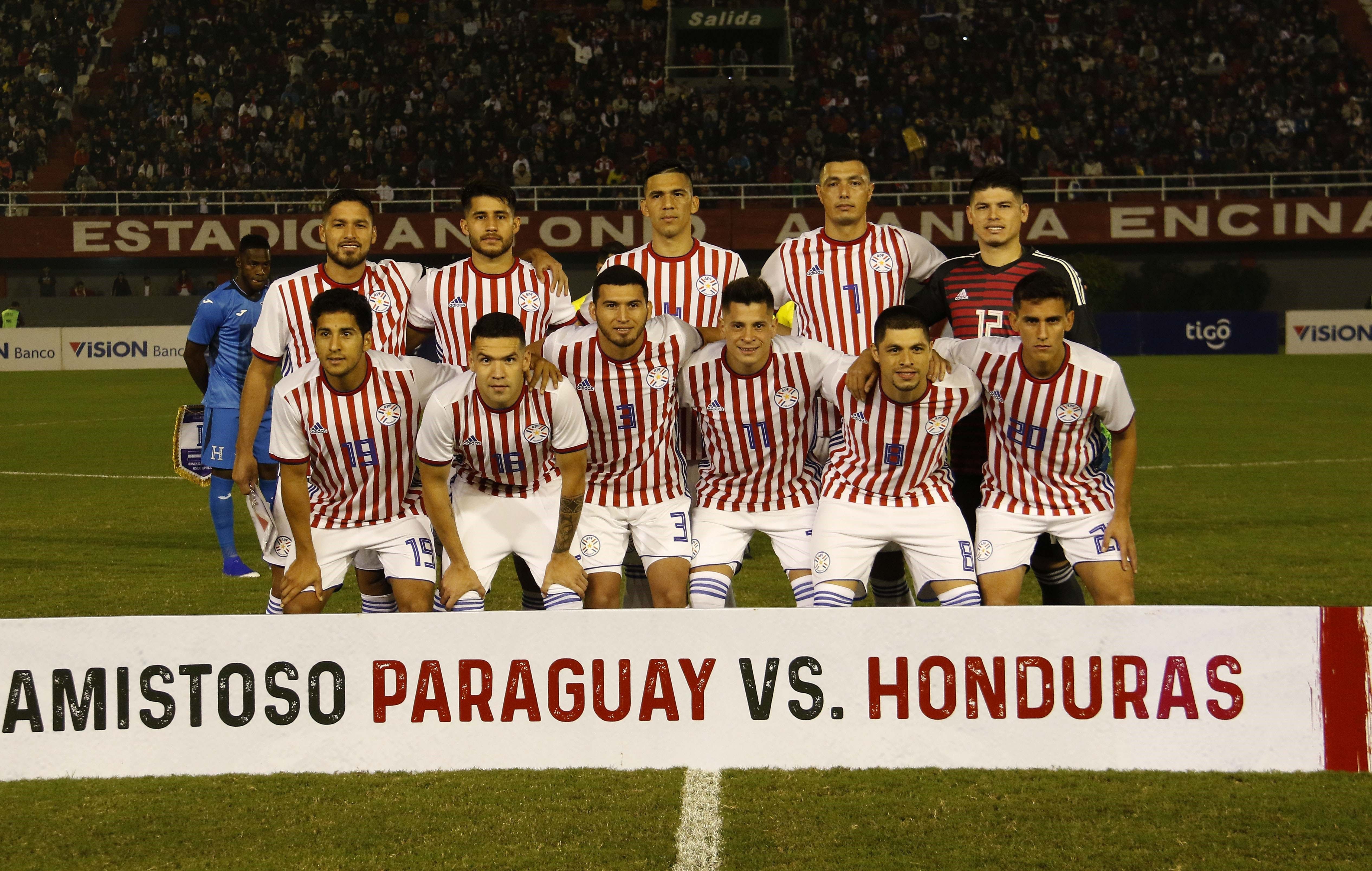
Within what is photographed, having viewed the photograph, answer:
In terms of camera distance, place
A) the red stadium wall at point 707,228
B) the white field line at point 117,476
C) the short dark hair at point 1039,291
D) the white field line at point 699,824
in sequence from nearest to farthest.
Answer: the white field line at point 699,824 → the short dark hair at point 1039,291 → the white field line at point 117,476 → the red stadium wall at point 707,228

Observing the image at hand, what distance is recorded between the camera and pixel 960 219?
26.7 meters

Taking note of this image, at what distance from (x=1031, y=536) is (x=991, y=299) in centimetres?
91

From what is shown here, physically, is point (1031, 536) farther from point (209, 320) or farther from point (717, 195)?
point (717, 195)

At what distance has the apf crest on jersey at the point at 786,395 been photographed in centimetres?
509

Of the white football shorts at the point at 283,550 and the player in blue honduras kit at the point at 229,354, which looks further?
the player in blue honduras kit at the point at 229,354

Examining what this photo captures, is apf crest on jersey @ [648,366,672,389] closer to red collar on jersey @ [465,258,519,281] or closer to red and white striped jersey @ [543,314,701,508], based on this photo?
red and white striped jersey @ [543,314,701,508]

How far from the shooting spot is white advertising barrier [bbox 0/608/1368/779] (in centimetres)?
389

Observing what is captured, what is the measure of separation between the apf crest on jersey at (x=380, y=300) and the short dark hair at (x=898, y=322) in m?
1.92

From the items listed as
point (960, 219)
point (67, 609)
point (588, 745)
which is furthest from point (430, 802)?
point (960, 219)

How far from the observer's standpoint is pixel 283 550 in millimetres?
5281

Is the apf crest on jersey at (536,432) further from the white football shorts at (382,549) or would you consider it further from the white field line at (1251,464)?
the white field line at (1251,464)

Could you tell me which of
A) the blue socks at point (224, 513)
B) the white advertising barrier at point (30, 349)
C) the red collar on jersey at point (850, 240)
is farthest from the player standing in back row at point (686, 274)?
the white advertising barrier at point (30, 349)

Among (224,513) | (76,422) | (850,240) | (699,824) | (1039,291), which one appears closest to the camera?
(699,824)

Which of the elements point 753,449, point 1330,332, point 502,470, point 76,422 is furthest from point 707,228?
point 502,470
